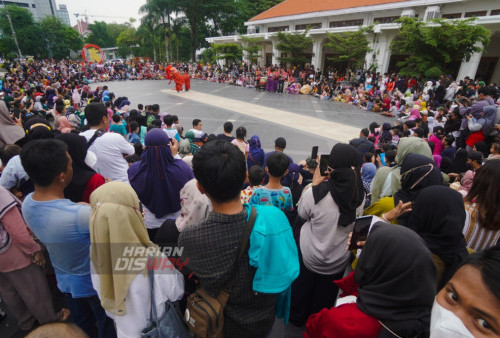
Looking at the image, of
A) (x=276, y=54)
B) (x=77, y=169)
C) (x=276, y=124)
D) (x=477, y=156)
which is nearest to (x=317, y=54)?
(x=276, y=54)

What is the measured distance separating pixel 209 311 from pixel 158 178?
1549mm

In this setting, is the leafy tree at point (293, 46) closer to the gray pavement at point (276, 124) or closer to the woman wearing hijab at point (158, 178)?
the gray pavement at point (276, 124)

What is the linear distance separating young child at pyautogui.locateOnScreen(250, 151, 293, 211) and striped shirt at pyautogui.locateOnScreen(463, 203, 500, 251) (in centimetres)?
154

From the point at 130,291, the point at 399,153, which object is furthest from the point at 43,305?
the point at 399,153

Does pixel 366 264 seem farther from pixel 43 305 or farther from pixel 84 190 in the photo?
pixel 43 305

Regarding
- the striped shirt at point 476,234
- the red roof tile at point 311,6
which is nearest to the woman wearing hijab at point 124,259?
the striped shirt at point 476,234

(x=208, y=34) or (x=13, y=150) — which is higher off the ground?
(x=208, y=34)

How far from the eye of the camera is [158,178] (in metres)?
2.60

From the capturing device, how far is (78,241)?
1.78 m

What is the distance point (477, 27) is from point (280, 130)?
11106 mm

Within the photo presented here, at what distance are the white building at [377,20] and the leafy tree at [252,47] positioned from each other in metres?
0.71

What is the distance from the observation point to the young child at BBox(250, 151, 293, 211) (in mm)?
2492

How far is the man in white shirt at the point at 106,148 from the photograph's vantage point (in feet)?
10.7

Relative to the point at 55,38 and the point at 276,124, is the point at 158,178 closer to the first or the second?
the point at 276,124
